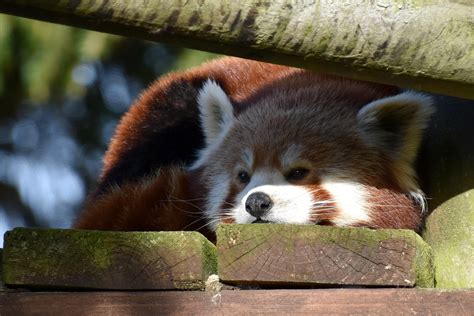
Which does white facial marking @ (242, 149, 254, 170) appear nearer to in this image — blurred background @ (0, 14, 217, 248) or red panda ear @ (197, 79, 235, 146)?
red panda ear @ (197, 79, 235, 146)

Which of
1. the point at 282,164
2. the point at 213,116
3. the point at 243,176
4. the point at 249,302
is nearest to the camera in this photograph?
the point at 249,302

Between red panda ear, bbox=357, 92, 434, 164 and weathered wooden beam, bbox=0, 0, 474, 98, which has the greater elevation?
weathered wooden beam, bbox=0, 0, 474, 98

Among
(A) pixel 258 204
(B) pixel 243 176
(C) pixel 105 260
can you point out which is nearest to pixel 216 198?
(B) pixel 243 176

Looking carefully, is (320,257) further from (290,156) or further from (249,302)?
(290,156)

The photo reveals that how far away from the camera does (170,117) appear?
4.73 metres

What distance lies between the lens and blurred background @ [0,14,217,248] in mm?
6633

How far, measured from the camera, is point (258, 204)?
366 cm

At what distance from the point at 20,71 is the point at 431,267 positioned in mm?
4192

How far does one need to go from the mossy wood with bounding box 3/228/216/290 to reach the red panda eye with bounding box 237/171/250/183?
3.54 feet

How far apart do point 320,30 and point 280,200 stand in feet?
3.66

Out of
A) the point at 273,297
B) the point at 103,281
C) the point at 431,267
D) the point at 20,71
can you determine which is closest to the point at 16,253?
the point at 103,281

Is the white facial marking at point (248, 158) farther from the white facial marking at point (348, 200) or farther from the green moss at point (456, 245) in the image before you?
the green moss at point (456, 245)

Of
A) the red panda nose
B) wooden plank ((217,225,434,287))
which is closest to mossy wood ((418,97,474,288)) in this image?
wooden plank ((217,225,434,287))

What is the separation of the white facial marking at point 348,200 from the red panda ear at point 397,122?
8.6 inches
